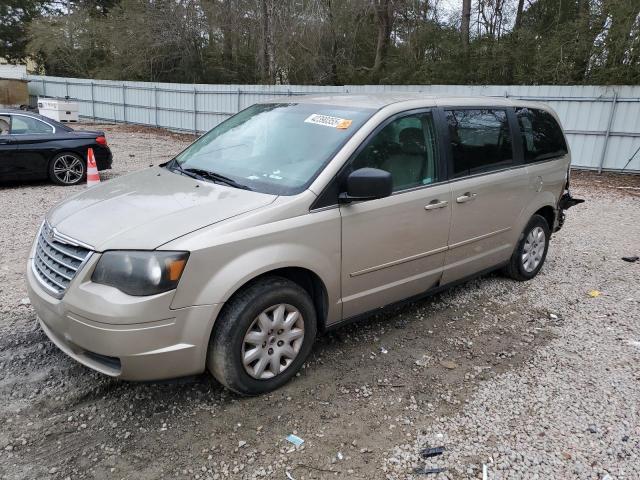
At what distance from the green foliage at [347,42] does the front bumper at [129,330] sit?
13480 mm

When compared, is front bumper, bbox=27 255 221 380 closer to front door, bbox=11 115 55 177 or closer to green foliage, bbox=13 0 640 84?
front door, bbox=11 115 55 177

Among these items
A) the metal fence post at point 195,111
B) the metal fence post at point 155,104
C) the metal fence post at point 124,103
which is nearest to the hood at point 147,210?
the metal fence post at point 195,111

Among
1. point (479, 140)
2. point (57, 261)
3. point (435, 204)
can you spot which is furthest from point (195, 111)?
point (57, 261)

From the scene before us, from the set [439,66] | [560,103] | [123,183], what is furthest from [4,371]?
[439,66]

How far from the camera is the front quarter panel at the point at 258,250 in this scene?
2656 mm

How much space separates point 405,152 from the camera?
12.1ft

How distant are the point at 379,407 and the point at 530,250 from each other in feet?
9.39

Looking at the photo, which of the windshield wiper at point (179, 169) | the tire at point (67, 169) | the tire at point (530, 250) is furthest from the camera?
the tire at point (67, 169)

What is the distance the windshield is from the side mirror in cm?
25

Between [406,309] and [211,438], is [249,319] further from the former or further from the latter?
[406,309]

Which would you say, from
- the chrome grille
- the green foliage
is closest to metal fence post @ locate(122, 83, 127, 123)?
the green foliage

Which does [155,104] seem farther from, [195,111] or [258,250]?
[258,250]

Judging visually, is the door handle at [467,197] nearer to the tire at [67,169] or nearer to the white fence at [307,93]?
the white fence at [307,93]

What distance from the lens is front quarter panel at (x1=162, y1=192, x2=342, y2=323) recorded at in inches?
105
